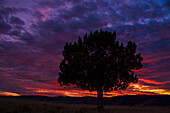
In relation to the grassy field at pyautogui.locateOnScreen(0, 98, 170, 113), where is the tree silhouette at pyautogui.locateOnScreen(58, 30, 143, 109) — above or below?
above

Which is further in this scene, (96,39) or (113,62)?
(96,39)

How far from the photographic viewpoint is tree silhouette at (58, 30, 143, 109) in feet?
82.0

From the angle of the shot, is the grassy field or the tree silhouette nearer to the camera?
the grassy field

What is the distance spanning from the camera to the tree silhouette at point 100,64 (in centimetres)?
2500

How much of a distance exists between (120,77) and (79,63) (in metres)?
6.57

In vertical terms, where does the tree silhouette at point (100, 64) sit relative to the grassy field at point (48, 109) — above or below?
above

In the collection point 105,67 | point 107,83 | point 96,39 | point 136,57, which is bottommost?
point 107,83

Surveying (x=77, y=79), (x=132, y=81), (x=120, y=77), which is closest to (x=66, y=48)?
(x=77, y=79)

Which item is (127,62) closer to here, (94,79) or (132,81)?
(132,81)

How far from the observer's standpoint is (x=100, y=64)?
80.1 feet

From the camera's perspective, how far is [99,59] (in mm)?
24484

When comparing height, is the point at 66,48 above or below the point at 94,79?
above

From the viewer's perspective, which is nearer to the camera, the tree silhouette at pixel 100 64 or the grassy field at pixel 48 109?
the grassy field at pixel 48 109

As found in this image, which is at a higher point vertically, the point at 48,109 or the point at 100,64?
the point at 100,64
